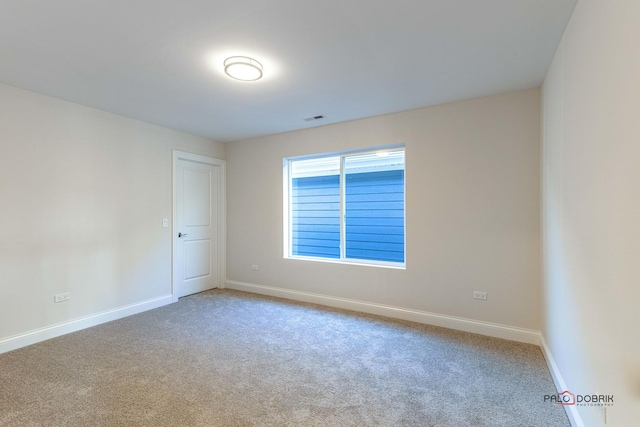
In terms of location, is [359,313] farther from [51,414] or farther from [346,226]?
[51,414]

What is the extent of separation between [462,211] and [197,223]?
383 centimetres

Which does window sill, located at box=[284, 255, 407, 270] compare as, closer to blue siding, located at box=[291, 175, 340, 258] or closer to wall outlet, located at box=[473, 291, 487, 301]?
blue siding, located at box=[291, 175, 340, 258]

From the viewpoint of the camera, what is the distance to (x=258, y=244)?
4871 millimetres

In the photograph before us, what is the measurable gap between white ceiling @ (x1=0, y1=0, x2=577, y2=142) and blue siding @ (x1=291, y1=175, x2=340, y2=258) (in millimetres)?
1316

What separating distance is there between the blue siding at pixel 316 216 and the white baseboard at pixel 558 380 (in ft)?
8.17

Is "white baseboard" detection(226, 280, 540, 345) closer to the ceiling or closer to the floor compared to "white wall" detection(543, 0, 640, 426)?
closer to the floor

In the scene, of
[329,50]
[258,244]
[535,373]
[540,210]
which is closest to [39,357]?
[258,244]

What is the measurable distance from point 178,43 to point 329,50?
3.63ft

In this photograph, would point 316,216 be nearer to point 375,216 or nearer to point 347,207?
point 347,207

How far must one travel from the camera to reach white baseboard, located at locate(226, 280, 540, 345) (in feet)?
9.86

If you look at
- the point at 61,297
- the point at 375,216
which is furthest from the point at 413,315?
the point at 61,297

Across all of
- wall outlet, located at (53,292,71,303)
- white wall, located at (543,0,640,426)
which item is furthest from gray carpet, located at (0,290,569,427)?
white wall, located at (543,0,640,426)

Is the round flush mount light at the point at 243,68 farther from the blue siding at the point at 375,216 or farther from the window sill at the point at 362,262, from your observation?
the window sill at the point at 362,262

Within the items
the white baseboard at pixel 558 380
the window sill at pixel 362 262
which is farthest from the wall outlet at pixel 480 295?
the window sill at pixel 362 262
